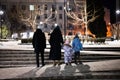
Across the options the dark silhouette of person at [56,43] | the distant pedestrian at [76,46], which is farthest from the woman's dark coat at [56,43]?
the distant pedestrian at [76,46]

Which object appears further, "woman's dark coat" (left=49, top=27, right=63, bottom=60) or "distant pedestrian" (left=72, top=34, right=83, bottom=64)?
"distant pedestrian" (left=72, top=34, right=83, bottom=64)

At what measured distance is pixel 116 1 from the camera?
307 ft

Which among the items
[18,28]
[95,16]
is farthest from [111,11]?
[95,16]

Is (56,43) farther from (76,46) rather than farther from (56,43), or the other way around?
(76,46)

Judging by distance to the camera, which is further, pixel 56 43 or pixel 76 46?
pixel 76 46

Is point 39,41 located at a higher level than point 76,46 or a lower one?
higher

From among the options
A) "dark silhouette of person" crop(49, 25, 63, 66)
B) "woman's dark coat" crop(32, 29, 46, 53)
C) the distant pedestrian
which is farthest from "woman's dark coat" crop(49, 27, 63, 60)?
the distant pedestrian

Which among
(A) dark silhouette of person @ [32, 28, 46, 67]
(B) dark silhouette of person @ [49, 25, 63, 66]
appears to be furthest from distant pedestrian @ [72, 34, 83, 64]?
(A) dark silhouette of person @ [32, 28, 46, 67]

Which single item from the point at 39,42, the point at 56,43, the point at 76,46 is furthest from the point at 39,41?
the point at 76,46

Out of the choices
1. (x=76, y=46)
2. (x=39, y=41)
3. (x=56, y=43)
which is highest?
(x=39, y=41)

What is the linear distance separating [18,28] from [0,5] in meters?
13.1

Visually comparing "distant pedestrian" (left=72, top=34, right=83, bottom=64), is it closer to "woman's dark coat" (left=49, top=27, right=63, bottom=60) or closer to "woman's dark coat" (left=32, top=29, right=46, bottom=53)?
"woman's dark coat" (left=49, top=27, right=63, bottom=60)

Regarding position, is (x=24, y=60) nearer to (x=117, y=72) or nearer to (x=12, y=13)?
(x=117, y=72)

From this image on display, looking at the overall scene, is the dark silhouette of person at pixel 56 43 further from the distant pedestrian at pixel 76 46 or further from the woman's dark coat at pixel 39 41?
the distant pedestrian at pixel 76 46
